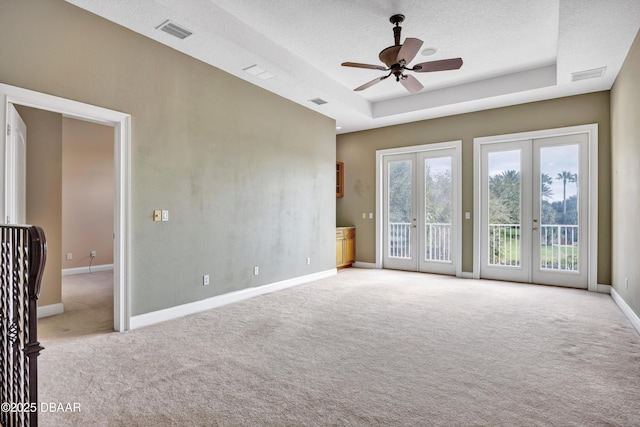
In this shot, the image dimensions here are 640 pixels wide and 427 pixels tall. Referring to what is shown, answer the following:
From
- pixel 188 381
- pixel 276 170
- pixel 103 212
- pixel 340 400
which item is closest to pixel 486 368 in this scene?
pixel 340 400

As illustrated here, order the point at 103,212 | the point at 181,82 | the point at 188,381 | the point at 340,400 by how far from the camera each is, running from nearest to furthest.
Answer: the point at 340,400 → the point at 188,381 → the point at 181,82 → the point at 103,212

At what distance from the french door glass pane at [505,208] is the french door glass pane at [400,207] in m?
1.53

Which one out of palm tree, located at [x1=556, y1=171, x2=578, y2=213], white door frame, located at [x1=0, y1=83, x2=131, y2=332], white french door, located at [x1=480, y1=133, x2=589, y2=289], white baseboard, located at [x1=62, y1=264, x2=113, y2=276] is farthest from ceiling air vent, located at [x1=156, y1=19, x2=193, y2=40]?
palm tree, located at [x1=556, y1=171, x2=578, y2=213]

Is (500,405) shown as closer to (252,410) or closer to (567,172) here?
(252,410)

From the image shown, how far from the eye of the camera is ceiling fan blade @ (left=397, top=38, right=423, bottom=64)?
3342mm

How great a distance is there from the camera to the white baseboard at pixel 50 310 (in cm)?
407

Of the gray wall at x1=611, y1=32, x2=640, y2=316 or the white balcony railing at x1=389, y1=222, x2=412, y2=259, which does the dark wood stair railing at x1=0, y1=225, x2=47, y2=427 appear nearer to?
the gray wall at x1=611, y1=32, x2=640, y2=316

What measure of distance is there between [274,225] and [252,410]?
134 inches

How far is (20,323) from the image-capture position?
1.81m

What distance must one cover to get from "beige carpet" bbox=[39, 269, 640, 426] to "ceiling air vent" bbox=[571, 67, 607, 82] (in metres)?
3.05

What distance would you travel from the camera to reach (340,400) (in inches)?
87.4

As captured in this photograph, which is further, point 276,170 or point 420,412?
point 276,170

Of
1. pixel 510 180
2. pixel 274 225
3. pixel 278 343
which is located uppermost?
pixel 510 180

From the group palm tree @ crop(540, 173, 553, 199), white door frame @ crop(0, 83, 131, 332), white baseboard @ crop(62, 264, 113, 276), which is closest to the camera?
white door frame @ crop(0, 83, 131, 332)
